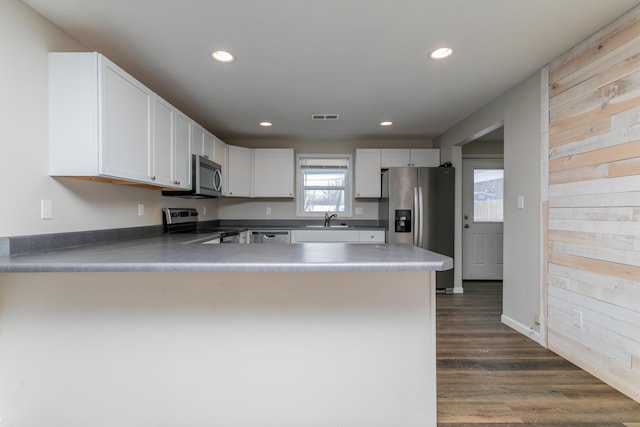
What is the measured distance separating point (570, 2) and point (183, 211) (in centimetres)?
362

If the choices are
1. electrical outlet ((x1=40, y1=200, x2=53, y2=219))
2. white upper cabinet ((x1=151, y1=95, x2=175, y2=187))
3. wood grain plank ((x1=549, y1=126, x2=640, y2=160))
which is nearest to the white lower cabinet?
white upper cabinet ((x1=151, y1=95, x2=175, y2=187))

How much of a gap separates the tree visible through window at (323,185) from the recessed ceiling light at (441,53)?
8.73 feet

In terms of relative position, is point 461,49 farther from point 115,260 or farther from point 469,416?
point 115,260

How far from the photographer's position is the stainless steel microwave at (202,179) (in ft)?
9.54

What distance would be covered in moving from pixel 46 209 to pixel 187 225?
5.77 ft

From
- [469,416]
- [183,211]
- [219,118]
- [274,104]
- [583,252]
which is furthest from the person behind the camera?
[219,118]

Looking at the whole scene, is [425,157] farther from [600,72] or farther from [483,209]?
[600,72]

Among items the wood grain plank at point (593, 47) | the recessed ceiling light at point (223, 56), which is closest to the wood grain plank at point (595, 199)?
the wood grain plank at point (593, 47)

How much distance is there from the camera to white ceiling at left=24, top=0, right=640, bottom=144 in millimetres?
1642

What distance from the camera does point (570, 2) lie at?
161 cm

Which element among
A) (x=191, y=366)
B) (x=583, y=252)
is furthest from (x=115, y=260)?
(x=583, y=252)

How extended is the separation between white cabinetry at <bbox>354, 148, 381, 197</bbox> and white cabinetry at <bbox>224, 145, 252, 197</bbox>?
1.67 meters

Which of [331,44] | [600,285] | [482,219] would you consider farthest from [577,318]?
[482,219]

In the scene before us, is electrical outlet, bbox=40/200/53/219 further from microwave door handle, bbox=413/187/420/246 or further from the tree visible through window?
microwave door handle, bbox=413/187/420/246
